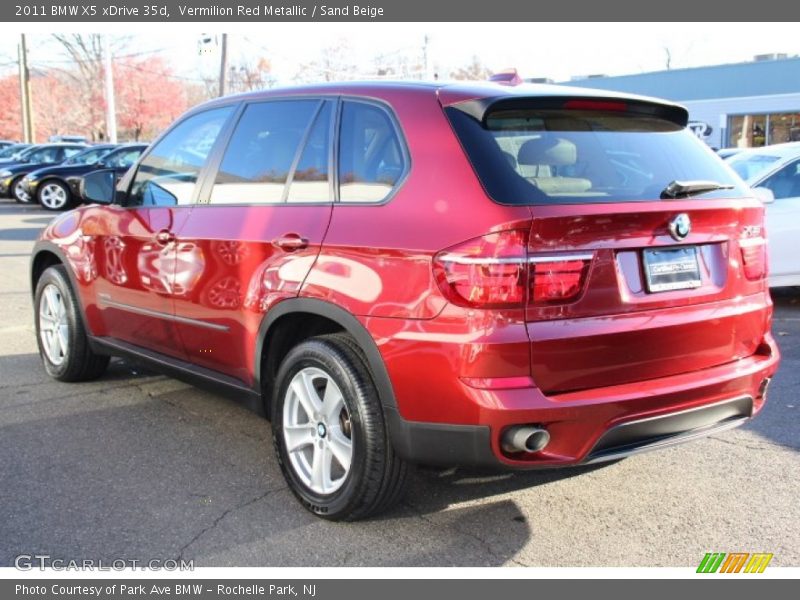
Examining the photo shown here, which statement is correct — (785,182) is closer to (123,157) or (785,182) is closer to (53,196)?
(123,157)

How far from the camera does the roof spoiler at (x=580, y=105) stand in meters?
3.18

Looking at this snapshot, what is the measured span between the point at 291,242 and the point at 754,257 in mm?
2008

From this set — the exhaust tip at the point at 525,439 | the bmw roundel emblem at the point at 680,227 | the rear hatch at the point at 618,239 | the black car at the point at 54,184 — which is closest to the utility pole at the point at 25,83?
the black car at the point at 54,184

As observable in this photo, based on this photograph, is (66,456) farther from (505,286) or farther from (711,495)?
(711,495)

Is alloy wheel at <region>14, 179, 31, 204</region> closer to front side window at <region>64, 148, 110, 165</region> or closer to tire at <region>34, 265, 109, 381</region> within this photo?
front side window at <region>64, 148, 110, 165</region>

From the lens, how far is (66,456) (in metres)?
4.26

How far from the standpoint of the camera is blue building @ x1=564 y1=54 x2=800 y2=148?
3425 cm

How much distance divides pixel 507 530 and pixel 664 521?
27.3 inches

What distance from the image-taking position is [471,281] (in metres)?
2.88

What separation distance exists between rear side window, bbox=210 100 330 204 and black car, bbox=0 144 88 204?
60.9ft

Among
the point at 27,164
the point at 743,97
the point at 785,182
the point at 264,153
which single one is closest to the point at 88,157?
the point at 27,164

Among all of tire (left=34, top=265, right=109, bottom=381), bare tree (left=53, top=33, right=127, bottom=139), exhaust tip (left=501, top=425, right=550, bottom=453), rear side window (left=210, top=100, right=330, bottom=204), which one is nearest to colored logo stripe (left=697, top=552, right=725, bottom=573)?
exhaust tip (left=501, top=425, right=550, bottom=453)

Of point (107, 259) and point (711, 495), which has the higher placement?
point (107, 259)
